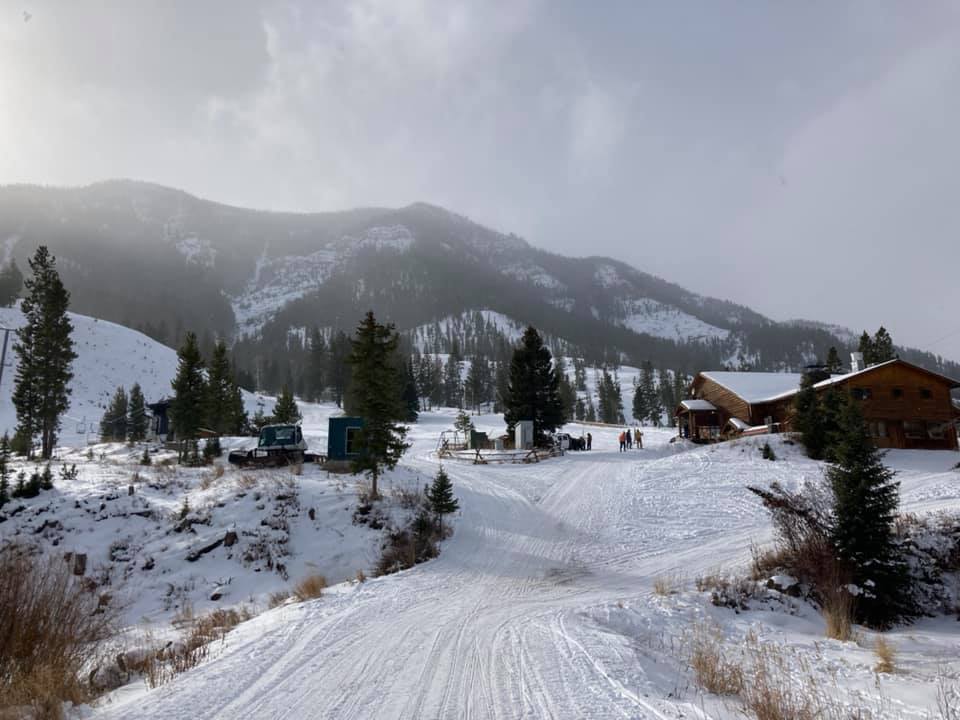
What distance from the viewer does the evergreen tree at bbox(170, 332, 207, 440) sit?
32.9 meters

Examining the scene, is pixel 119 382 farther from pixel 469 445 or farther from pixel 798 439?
pixel 798 439

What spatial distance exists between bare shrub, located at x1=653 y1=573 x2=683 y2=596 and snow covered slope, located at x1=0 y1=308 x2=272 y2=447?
6268 cm

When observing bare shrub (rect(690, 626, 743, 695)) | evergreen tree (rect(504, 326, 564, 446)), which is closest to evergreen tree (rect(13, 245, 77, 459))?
evergreen tree (rect(504, 326, 564, 446))

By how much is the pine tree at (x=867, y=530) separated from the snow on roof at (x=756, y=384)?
106ft

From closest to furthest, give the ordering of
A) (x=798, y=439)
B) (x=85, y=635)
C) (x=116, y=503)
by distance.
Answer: (x=85, y=635)
(x=116, y=503)
(x=798, y=439)

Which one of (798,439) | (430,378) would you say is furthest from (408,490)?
(430,378)

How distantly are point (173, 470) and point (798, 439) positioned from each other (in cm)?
3941

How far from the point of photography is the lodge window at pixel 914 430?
38562 mm

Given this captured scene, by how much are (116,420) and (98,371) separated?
2879cm

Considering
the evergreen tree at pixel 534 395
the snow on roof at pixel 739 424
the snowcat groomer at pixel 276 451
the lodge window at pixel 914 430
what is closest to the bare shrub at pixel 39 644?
the snowcat groomer at pixel 276 451

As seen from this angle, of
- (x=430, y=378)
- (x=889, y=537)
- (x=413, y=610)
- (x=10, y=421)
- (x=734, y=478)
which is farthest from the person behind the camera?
(x=430, y=378)

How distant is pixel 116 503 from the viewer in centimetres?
2058

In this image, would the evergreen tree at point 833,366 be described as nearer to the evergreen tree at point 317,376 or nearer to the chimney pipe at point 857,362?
the chimney pipe at point 857,362

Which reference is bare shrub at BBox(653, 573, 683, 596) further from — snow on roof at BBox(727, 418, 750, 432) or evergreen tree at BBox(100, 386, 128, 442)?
evergreen tree at BBox(100, 386, 128, 442)
